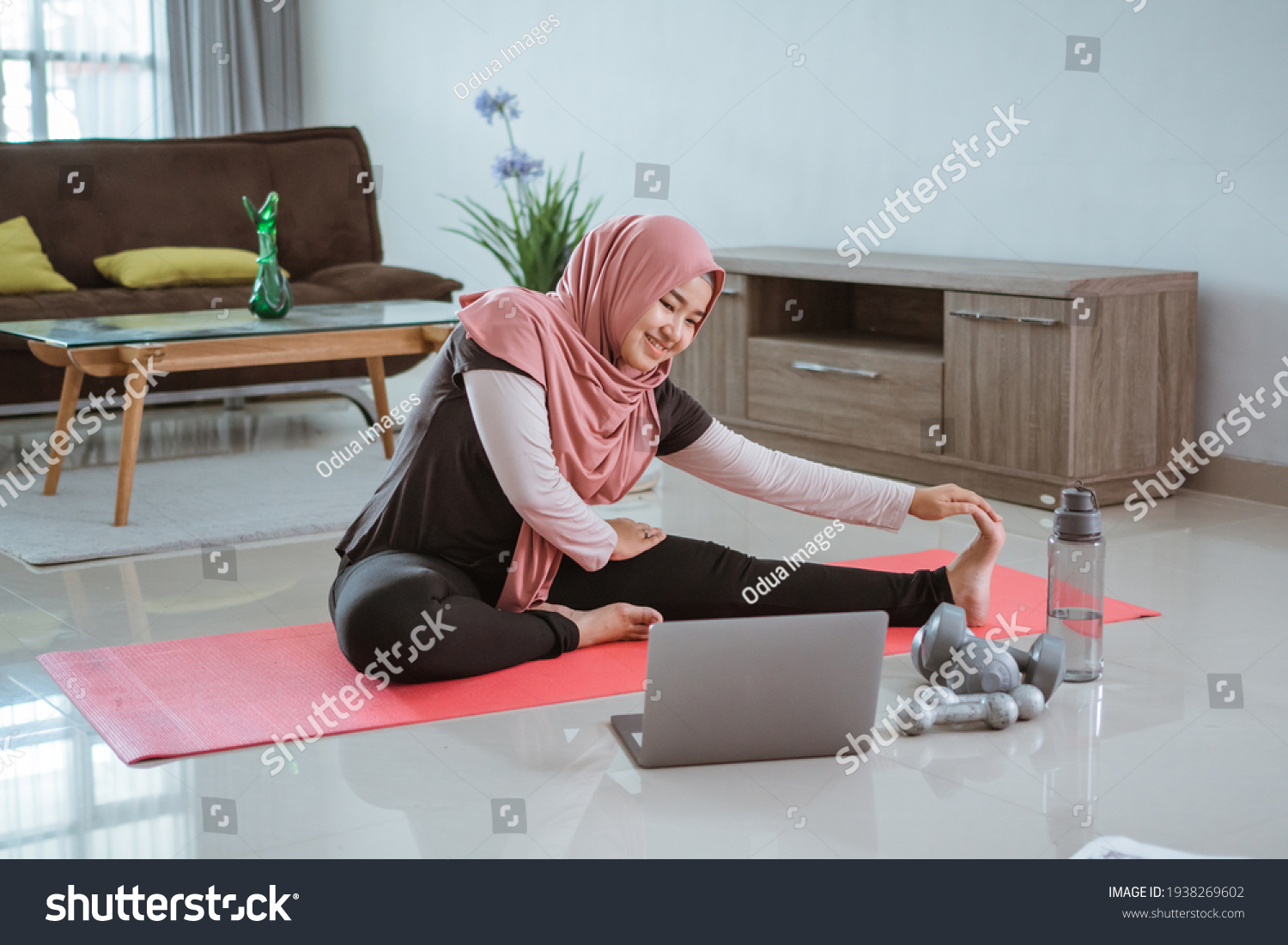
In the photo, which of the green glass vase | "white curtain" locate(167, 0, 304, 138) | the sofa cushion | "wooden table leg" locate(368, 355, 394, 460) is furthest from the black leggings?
"white curtain" locate(167, 0, 304, 138)

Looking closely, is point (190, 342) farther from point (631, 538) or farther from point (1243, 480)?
point (1243, 480)

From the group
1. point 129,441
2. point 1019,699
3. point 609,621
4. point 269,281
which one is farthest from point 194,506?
point 1019,699

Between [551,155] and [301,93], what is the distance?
2.36 meters

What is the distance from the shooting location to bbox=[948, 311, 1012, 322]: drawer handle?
3.24m

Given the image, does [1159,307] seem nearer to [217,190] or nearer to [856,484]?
[856,484]

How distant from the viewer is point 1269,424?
10.6ft

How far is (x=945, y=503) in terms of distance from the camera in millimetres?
2074

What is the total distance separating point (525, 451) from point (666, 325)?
0.27 metres

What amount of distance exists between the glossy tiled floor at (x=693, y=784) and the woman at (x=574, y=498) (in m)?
0.17

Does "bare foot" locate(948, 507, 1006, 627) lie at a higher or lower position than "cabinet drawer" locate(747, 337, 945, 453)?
lower

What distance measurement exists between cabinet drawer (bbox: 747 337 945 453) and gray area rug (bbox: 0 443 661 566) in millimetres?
394

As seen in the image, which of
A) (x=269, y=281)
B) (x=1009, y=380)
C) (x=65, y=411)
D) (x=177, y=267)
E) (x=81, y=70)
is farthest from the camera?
(x=81, y=70)

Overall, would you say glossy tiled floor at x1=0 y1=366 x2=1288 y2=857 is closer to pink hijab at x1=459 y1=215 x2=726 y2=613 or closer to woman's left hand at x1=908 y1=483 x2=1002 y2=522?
woman's left hand at x1=908 y1=483 x2=1002 y2=522
